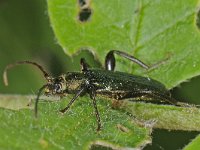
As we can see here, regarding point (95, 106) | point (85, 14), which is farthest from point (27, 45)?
point (95, 106)

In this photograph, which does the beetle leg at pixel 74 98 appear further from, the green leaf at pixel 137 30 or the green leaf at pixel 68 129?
the green leaf at pixel 137 30

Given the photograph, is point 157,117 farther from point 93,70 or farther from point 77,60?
point 77,60

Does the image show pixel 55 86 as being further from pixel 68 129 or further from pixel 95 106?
pixel 68 129

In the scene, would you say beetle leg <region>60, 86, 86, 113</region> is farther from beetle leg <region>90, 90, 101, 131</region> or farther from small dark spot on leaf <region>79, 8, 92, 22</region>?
small dark spot on leaf <region>79, 8, 92, 22</region>

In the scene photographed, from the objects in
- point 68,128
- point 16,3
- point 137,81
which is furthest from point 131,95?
point 16,3

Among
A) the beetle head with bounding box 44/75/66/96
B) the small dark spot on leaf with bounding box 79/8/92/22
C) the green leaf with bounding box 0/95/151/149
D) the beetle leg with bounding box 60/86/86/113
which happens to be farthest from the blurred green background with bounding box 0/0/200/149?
the green leaf with bounding box 0/95/151/149

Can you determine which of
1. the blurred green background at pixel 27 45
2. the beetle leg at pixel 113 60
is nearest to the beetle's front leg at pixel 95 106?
the beetle leg at pixel 113 60
